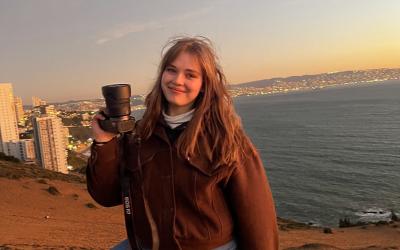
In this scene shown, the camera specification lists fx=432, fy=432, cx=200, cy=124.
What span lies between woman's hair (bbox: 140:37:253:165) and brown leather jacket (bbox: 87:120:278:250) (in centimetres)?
4

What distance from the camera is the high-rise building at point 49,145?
57375mm

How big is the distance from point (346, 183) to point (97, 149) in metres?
35.5

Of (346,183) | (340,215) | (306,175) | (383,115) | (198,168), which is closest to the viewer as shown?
(198,168)

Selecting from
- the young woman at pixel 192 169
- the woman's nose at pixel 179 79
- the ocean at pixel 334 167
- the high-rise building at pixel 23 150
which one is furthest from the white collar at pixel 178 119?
the high-rise building at pixel 23 150

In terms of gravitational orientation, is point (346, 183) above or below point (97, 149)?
below

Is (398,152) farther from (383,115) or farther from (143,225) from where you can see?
(143,225)

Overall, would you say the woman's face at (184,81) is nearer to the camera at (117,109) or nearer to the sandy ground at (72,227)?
the camera at (117,109)

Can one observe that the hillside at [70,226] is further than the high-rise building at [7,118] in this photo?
No

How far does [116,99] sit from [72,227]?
14014mm

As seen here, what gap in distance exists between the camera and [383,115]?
68750 millimetres

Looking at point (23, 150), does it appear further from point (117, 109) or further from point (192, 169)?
→ point (192, 169)

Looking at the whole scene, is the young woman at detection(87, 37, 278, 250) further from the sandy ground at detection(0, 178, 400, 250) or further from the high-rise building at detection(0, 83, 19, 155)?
the high-rise building at detection(0, 83, 19, 155)

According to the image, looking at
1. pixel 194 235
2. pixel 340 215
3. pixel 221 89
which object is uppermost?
pixel 221 89

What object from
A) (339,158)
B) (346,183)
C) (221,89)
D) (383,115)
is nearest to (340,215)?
(346,183)
